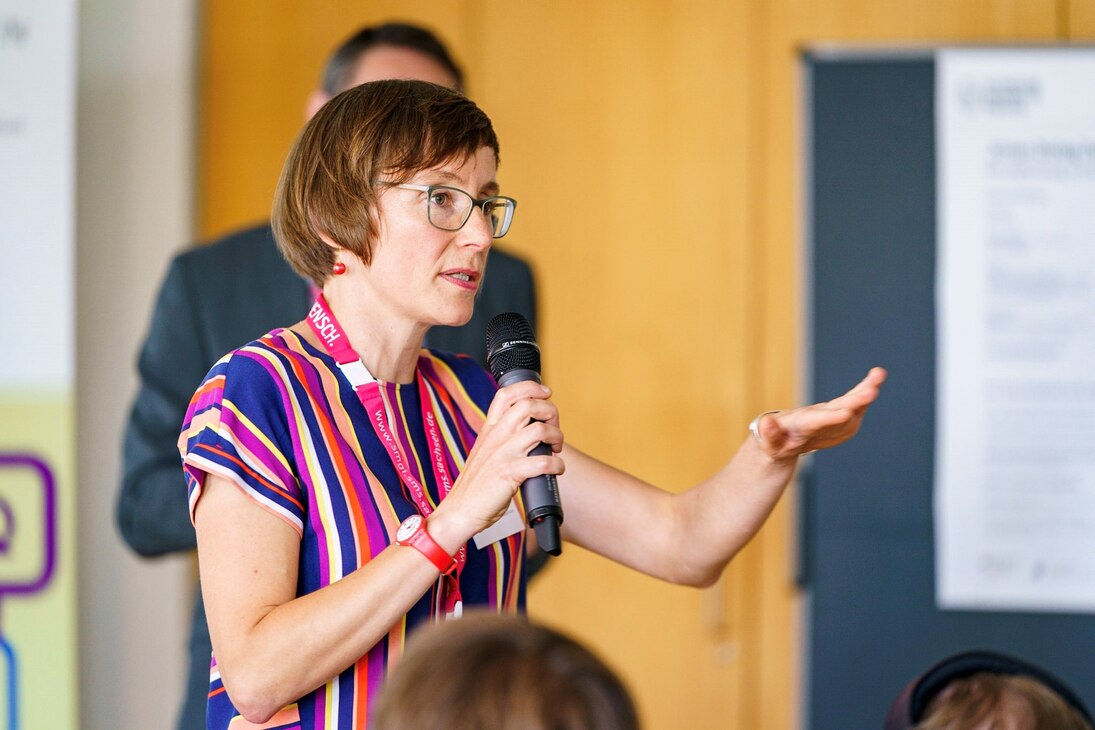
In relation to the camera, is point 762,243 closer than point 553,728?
No

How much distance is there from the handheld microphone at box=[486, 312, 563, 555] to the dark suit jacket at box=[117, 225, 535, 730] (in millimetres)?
838

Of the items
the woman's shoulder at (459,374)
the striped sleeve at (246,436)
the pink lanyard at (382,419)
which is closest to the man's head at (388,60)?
the woman's shoulder at (459,374)

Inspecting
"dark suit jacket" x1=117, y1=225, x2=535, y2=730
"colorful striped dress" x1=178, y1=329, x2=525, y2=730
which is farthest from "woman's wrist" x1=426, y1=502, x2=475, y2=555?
"dark suit jacket" x1=117, y1=225, x2=535, y2=730

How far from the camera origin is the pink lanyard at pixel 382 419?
1.45m

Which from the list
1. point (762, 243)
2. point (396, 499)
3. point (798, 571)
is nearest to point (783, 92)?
point (762, 243)

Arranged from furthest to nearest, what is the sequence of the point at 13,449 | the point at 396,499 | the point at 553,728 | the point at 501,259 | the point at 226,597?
1. the point at 13,449
2. the point at 501,259
3. the point at 396,499
4. the point at 226,597
5. the point at 553,728

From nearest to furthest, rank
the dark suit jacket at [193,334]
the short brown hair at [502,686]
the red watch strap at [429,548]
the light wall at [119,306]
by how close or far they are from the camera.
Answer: the short brown hair at [502,686], the red watch strap at [429,548], the dark suit jacket at [193,334], the light wall at [119,306]

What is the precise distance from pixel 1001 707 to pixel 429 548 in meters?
0.63

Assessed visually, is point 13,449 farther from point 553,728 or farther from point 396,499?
point 553,728

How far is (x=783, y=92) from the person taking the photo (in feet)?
11.9

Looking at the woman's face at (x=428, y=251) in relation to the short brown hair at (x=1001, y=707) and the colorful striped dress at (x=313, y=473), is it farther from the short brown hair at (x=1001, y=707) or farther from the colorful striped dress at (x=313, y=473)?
the short brown hair at (x=1001, y=707)

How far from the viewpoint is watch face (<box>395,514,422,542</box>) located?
4.27 ft

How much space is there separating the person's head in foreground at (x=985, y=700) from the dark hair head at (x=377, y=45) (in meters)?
1.54

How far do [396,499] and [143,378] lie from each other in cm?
109
